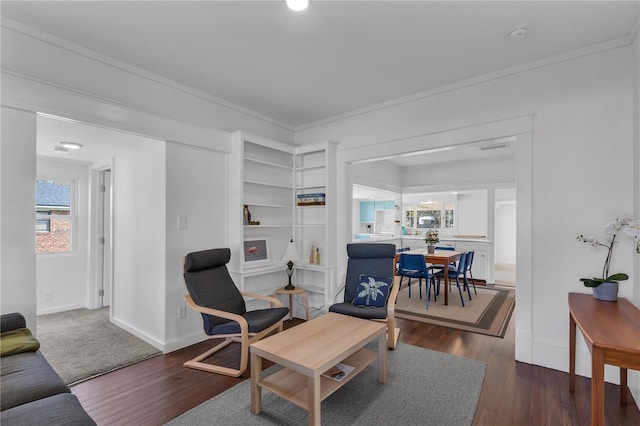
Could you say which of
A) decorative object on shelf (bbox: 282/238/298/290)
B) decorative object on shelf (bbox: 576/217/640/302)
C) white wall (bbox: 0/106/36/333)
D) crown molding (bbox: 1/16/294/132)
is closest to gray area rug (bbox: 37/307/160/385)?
white wall (bbox: 0/106/36/333)

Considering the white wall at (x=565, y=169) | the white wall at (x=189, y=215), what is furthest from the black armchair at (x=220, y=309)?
the white wall at (x=565, y=169)

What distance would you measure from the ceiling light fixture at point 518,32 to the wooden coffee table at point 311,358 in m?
2.51

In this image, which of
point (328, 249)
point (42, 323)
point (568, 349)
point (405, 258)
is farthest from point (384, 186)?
point (42, 323)

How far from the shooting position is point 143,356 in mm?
2969

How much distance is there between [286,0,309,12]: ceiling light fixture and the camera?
6.46 ft

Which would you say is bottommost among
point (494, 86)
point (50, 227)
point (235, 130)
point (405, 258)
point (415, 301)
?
point (415, 301)

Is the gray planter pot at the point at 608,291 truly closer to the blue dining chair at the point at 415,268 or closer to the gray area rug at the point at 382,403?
the gray area rug at the point at 382,403

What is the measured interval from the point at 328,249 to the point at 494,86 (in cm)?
256

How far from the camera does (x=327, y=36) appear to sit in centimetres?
239

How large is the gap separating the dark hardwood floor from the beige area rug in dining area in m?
0.78

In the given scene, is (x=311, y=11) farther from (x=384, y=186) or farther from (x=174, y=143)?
(x=384, y=186)

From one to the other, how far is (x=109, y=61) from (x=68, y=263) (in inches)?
134

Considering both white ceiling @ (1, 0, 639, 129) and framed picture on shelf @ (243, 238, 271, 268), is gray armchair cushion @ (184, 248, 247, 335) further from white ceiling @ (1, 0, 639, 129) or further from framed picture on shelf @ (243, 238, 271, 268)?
white ceiling @ (1, 0, 639, 129)

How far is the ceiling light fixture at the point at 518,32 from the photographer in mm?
2299
